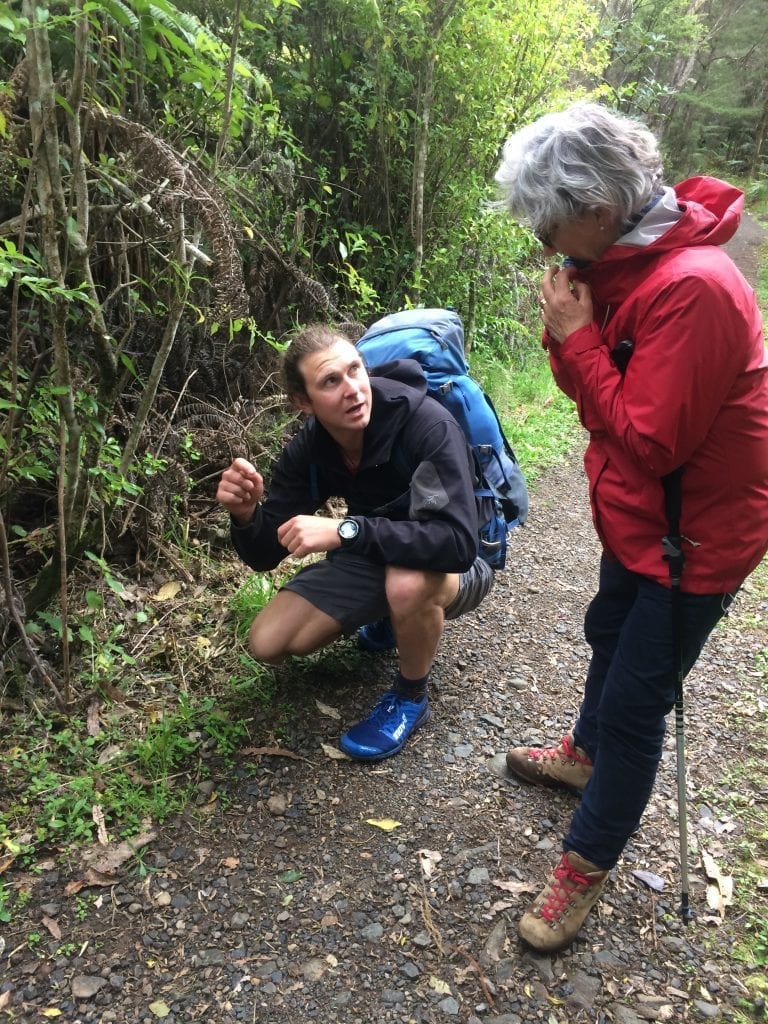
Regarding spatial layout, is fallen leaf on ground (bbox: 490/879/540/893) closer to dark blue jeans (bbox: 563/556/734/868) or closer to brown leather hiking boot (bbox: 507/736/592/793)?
dark blue jeans (bbox: 563/556/734/868)

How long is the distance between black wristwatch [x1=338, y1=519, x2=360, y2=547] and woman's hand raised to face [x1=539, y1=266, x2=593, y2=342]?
1.00 meters

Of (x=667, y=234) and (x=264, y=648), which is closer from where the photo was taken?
(x=667, y=234)

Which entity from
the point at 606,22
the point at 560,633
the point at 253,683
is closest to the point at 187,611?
the point at 253,683

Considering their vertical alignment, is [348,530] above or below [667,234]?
below

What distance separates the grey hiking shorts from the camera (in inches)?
108

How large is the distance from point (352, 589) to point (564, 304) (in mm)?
1457

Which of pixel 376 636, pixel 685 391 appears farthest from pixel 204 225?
Answer: pixel 685 391

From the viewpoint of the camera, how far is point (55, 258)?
86.4 inches

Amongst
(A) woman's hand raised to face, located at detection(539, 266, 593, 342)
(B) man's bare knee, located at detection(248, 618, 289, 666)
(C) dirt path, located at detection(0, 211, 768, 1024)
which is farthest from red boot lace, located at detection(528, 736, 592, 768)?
(A) woman's hand raised to face, located at detection(539, 266, 593, 342)

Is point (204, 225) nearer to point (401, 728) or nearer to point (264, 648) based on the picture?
point (264, 648)

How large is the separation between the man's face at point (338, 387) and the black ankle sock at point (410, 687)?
1077 mm

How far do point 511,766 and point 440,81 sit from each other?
203 inches

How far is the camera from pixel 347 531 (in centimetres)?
245

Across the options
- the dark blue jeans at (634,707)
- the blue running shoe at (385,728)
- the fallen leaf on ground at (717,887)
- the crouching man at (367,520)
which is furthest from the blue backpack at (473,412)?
the fallen leaf on ground at (717,887)
